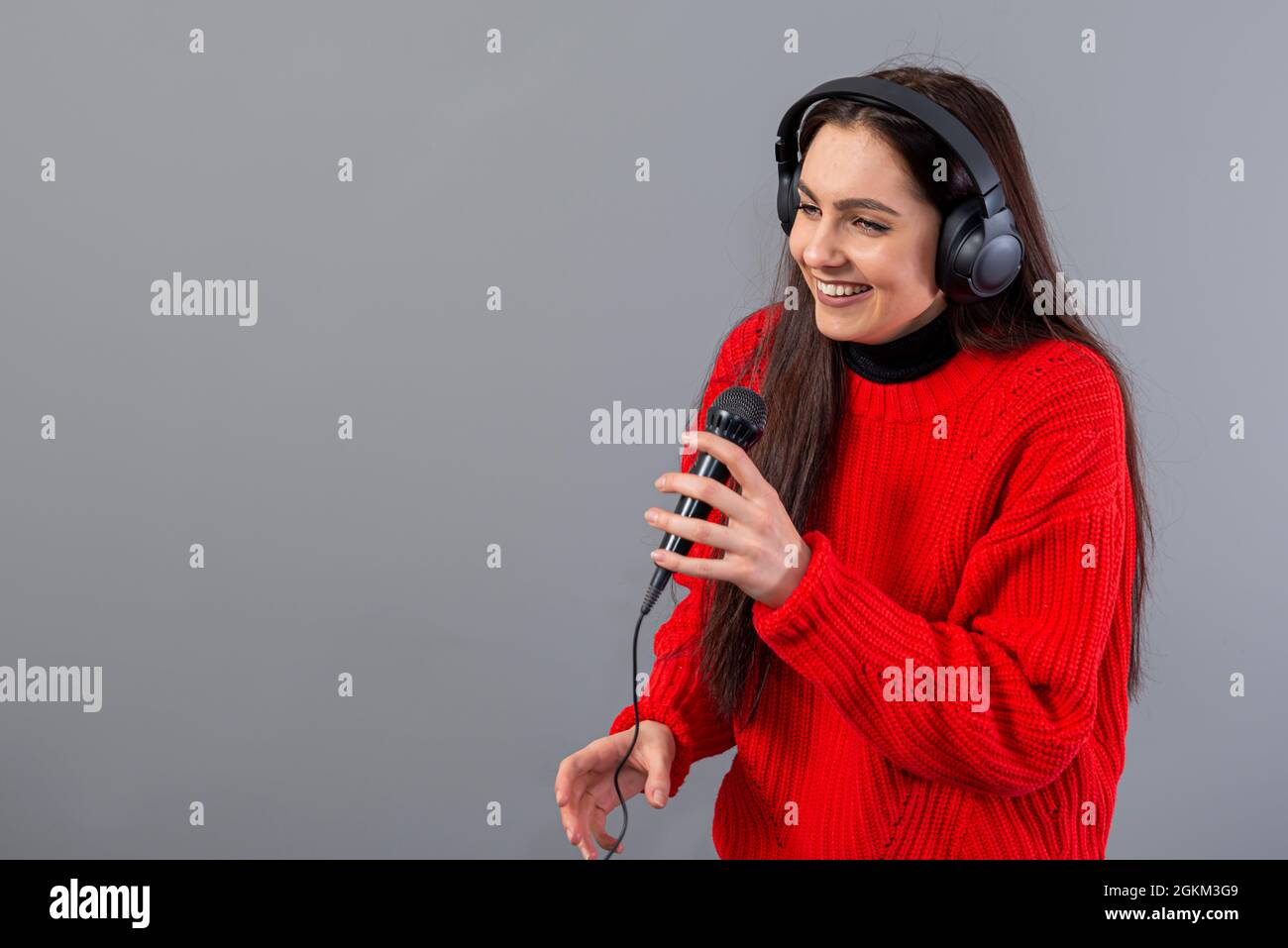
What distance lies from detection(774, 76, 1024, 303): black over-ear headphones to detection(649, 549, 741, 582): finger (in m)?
0.39

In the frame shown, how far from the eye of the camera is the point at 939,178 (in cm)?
111

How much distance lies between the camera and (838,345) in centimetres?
125

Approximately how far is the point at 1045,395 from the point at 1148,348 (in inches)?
48.3

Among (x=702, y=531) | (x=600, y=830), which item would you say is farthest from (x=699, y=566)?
(x=600, y=830)

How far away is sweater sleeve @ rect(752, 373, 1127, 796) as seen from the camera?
0.98 metres

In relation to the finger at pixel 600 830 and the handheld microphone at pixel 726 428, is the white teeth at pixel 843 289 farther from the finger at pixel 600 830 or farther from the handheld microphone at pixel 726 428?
the finger at pixel 600 830

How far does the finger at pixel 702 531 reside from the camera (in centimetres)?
93

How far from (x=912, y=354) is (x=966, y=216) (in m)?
0.16

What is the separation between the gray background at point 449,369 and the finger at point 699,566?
1278mm

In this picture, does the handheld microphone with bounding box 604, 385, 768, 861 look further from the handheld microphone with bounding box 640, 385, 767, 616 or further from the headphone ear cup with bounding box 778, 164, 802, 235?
the headphone ear cup with bounding box 778, 164, 802, 235

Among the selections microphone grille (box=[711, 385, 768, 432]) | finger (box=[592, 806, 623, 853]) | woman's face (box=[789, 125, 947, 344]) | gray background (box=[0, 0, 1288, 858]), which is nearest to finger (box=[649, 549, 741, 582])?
microphone grille (box=[711, 385, 768, 432])

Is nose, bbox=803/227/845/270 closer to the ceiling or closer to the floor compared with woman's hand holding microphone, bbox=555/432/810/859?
closer to the ceiling

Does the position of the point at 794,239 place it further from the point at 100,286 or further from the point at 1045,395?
the point at 100,286
